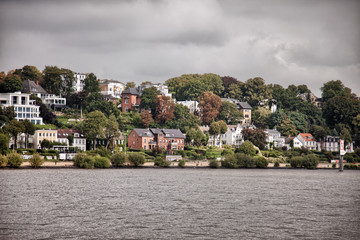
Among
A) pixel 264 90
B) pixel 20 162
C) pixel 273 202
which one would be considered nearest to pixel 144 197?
pixel 273 202

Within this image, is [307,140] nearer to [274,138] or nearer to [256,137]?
[274,138]

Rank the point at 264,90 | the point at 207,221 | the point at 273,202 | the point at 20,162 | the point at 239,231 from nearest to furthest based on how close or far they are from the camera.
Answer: the point at 239,231 < the point at 207,221 < the point at 273,202 < the point at 20,162 < the point at 264,90

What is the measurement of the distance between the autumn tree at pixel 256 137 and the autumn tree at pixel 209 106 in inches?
605

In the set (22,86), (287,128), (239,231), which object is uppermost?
(22,86)

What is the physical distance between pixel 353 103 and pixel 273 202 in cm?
11368

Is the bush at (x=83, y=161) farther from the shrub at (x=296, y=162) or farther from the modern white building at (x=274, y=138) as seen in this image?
the modern white building at (x=274, y=138)

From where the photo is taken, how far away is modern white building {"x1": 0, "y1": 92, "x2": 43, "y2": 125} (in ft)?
393

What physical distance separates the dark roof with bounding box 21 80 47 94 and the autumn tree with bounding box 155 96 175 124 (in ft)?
97.0

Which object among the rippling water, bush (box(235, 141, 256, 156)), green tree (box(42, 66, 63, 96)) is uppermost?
green tree (box(42, 66, 63, 96))

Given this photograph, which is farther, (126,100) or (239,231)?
(126,100)

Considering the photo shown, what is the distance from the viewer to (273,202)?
55.9 metres

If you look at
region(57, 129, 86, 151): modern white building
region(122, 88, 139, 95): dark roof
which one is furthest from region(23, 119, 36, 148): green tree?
region(122, 88, 139, 95): dark roof

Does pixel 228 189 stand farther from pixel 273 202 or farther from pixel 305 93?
pixel 305 93

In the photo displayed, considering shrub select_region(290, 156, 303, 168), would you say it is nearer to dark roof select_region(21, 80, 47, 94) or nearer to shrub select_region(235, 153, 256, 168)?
shrub select_region(235, 153, 256, 168)
